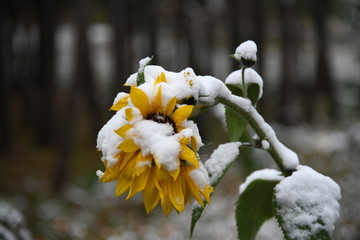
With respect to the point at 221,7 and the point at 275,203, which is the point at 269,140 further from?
the point at 221,7

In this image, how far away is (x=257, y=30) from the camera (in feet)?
38.3

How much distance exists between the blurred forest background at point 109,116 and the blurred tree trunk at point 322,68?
44mm

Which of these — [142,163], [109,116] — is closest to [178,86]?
[142,163]

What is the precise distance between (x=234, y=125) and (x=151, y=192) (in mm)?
359

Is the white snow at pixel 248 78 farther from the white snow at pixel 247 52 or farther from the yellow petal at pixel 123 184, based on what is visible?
the yellow petal at pixel 123 184

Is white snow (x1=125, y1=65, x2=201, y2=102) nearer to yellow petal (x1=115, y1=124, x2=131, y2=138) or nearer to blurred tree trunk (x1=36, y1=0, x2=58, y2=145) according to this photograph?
yellow petal (x1=115, y1=124, x2=131, y2=138)

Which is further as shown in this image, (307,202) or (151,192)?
(307,202)

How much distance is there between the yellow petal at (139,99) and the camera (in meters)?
0.72

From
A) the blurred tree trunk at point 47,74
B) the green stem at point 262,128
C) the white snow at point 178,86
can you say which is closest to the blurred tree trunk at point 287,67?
the blurred tree trunk at point 47,74

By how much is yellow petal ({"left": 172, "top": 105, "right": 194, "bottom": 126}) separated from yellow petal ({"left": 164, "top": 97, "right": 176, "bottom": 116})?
0.04 ft

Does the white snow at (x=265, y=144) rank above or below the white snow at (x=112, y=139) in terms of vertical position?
below

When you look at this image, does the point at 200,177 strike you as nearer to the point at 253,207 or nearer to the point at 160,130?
the point at 160,130

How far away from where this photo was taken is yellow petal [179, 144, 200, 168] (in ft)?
2.29

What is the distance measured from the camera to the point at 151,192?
742mm
